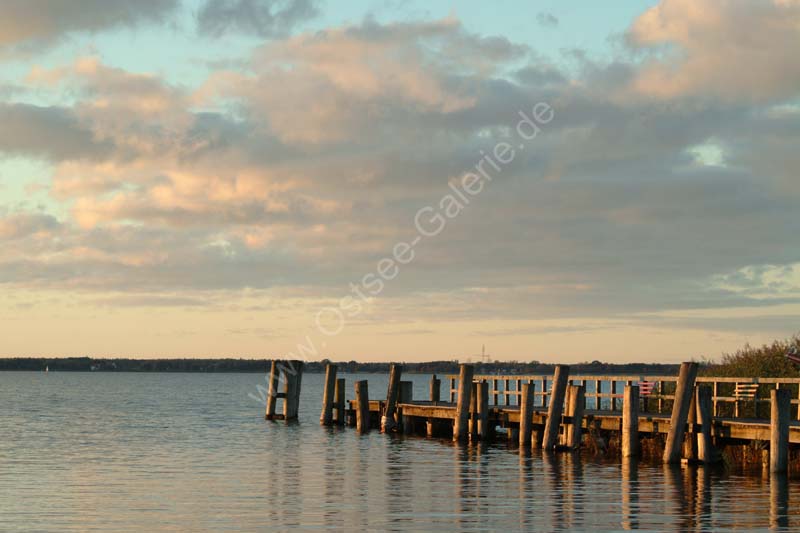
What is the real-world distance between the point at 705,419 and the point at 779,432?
8.83ft

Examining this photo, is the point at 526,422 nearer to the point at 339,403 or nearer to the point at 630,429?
the point at 630,429

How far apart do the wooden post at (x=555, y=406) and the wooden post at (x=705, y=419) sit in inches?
210

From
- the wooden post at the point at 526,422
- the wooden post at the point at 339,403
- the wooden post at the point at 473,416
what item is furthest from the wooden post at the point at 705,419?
the wooden post at the point at 339,403

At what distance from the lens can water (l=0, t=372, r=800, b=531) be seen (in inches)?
878

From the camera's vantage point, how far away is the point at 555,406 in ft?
114

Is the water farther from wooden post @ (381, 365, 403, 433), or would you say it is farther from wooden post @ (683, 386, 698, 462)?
wooden post @ (381, 365, 403, 433)

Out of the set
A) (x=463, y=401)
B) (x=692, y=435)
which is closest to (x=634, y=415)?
(x=692, y=435)

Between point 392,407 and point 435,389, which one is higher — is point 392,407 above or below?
below

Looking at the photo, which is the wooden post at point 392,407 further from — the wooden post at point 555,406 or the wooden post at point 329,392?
the wooden post at point 555,406

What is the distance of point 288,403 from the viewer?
5531 centimetres

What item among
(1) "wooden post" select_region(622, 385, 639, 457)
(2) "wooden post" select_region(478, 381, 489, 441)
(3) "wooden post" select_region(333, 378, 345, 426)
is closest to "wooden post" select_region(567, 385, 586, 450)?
(1) "wooden post" select_region(622, 385, 639, 457)

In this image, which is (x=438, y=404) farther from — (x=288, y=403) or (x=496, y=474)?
(x=496, y=474)

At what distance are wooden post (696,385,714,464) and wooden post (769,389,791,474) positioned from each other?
2.30m

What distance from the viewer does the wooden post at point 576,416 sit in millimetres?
34656
